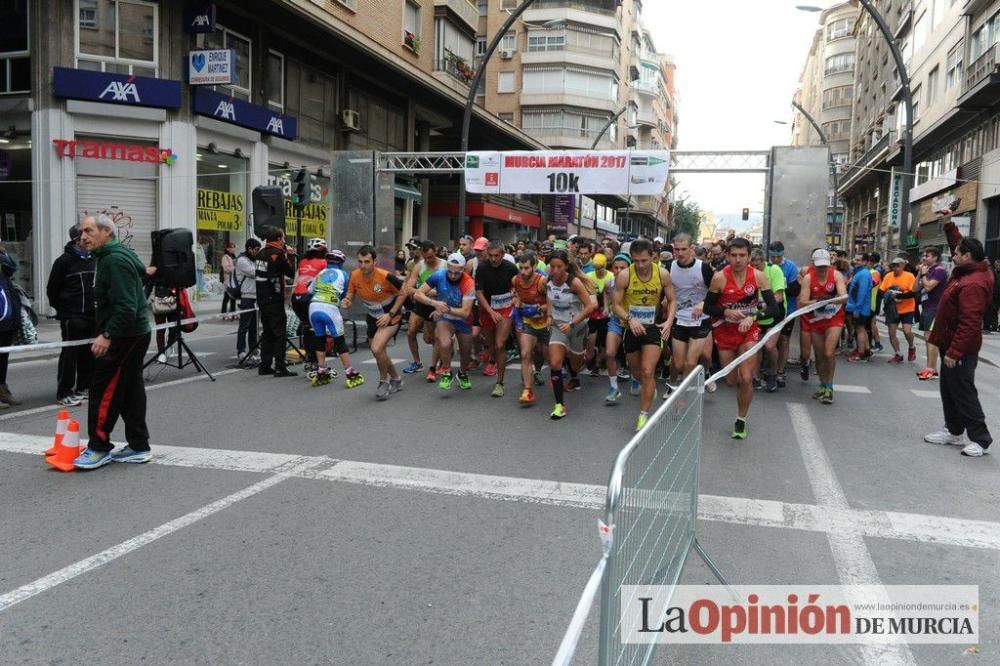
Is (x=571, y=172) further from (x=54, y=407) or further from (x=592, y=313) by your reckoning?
(x=54, y=407)

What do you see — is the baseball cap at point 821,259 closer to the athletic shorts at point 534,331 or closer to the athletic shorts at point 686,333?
the athletic shorts at point 686,333

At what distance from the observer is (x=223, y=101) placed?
61.6 ft

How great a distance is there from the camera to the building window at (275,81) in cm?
2105

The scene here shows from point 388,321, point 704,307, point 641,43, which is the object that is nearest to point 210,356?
point 388,321

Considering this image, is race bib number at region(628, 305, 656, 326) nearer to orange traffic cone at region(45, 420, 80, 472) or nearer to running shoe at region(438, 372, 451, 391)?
running shoe at region(438, 372, 451, 391)

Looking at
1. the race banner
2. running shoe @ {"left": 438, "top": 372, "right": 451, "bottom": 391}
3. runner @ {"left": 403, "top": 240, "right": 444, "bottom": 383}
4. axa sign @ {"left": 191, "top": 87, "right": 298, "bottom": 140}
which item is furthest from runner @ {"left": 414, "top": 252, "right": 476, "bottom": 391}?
axa sign @ {"left": 191, "top": 87, "right": 298, "bottom": 140}

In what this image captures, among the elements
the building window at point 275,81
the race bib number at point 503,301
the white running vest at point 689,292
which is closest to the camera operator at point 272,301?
the race bib number at point 503,301

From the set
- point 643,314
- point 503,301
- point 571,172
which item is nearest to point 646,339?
point 643,314

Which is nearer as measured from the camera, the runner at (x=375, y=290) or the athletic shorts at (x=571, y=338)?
the athletic shorts at (x=571, y=338)

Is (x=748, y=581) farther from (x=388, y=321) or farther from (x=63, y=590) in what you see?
(x=388, y=321)

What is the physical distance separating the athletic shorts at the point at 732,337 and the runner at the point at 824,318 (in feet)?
7.04

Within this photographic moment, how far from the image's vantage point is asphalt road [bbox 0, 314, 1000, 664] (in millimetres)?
3328

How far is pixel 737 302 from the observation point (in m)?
7.70

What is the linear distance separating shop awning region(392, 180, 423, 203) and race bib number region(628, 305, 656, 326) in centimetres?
1951
